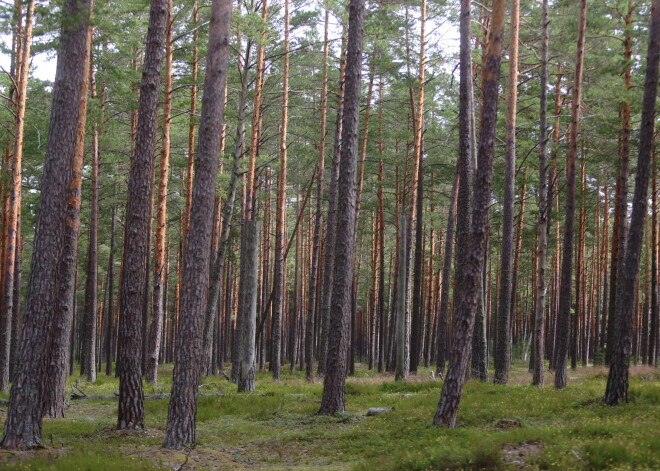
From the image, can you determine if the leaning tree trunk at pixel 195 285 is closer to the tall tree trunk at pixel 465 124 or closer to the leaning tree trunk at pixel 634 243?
the tall tree trunk at pixel 465 124

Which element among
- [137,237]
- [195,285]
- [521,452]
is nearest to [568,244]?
[521,452]

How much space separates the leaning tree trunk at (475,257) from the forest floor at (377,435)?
1.91 feet

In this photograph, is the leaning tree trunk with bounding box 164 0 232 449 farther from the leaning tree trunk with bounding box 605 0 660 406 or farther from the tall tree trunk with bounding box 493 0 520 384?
the tall tree trunk with bounding box 493 0 520 384

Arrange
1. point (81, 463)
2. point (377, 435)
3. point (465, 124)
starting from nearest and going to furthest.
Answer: point (81, 463) → point (377, 435) → point (465, 124)

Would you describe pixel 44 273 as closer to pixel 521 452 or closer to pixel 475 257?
pixel 475 257

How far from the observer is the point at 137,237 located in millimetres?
10297

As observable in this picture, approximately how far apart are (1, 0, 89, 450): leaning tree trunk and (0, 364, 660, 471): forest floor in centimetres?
52

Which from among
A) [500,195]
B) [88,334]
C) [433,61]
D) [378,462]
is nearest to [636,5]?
[433,61]

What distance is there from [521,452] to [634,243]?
5199 millimetres

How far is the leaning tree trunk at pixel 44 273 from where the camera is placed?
26.8 ft

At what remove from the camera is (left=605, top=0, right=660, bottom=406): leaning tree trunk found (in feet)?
35.8

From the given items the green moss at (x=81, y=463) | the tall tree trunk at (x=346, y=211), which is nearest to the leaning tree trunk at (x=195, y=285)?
the green moss at (x=81, y=463)

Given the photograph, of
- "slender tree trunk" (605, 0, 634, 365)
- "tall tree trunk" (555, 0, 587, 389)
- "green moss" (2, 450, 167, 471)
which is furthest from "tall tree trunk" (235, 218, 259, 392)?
"slender tree trunk" (605, 0, 634, 365)

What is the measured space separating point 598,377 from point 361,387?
816 centimetres
